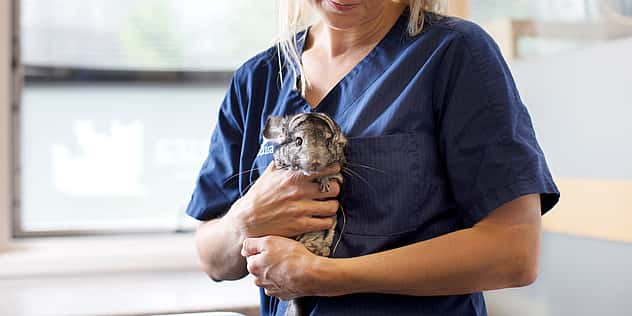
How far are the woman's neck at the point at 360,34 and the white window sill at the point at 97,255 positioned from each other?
4.00ft

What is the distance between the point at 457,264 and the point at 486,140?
187 mm

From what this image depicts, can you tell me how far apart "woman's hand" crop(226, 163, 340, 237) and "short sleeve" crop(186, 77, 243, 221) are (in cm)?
18

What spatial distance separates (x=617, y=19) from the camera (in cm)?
137

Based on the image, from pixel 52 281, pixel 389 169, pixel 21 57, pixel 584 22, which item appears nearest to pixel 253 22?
pixel 21 57

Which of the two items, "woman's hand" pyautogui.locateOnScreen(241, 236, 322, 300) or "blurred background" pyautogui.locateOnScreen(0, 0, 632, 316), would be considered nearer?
"woman's hand" pyautogui.locateOnScreen(241, 236, 322, 300)

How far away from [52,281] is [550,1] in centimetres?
167

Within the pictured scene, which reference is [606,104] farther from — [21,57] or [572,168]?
[21,57]

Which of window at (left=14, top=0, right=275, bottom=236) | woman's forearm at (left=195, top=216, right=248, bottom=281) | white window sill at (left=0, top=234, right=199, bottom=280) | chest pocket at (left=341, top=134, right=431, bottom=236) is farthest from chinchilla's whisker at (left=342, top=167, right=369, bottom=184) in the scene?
window at (left=14, top=0, right=275, bottom=236)

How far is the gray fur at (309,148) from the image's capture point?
104 centimetres

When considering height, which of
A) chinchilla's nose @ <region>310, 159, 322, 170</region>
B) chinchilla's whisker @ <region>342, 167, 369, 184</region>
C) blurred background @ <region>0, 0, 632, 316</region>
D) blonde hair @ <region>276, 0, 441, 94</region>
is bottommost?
blurred background @ <region>0, 0, 632, 316</region>

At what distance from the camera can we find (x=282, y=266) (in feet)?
3.48

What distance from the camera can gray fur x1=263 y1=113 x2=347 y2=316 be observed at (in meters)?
1.04

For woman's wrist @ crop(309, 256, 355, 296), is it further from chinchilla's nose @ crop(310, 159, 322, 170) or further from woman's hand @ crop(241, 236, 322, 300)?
chinchilla's nose @ crop(310, 159, 322, 170)

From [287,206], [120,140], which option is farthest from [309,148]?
[120,140]
